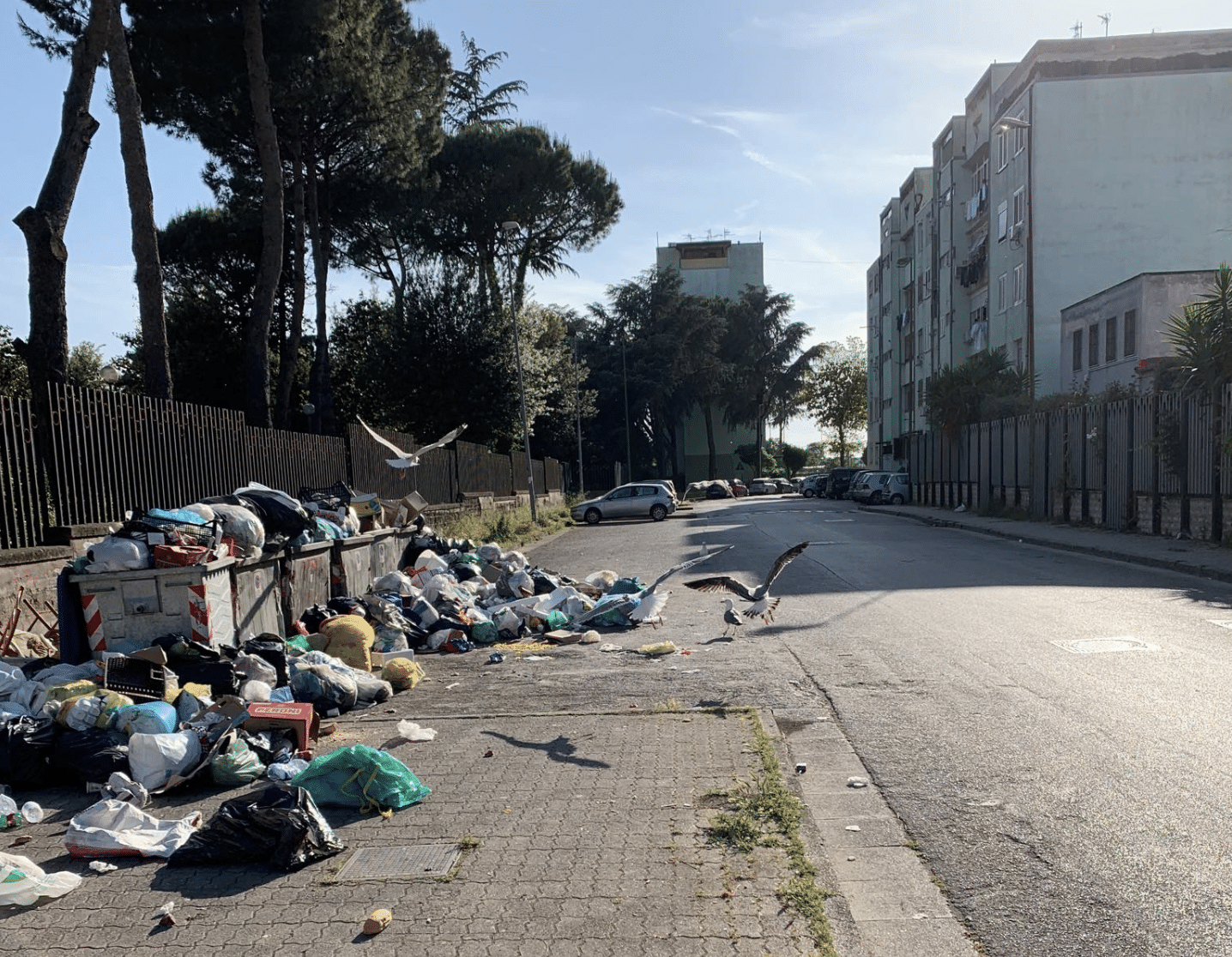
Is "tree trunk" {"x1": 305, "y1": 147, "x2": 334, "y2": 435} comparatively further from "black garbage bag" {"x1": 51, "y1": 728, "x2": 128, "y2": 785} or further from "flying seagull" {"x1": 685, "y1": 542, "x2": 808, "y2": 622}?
"black garbage bag" {"x1": 51, "y1": 728, "x2": 128, "y2": 785}

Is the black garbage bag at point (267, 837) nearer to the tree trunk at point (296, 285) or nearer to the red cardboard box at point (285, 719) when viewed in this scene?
the red cardboard box at point (285, 719)

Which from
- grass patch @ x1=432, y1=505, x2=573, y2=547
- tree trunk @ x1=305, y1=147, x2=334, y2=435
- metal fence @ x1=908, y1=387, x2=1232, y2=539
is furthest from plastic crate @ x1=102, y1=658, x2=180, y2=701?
tree trunk @ x1=305, y1=147, x2=334, y2=435

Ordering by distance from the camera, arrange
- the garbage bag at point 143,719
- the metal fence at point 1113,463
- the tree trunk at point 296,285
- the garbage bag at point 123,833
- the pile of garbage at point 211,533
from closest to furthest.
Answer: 1. the garbage bag at point 123,833
2. the garbage bag at point 143,719
3. the pile of garbage at point 211,533
4. the metal fence at point 1113,463
5. the tree trunk at point 296,285

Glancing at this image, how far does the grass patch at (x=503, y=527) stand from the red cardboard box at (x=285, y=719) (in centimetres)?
1325

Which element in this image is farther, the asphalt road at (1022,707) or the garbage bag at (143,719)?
the garbage bag at (143,719)

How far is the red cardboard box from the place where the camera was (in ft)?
19.1

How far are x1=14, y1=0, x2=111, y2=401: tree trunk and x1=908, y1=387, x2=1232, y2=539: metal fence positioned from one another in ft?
57.7

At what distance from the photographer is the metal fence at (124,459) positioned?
28.7ft

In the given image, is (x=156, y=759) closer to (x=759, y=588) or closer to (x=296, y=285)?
(x=759, y=588)

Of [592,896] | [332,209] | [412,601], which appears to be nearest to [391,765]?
[592,896]

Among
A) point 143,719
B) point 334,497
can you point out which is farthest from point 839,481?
point 143,719

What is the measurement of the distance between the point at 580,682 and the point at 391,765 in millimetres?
3180

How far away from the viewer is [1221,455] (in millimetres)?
17156

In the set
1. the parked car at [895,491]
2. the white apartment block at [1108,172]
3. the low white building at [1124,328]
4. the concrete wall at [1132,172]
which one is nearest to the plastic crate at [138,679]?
the low white building at [1124,328]
